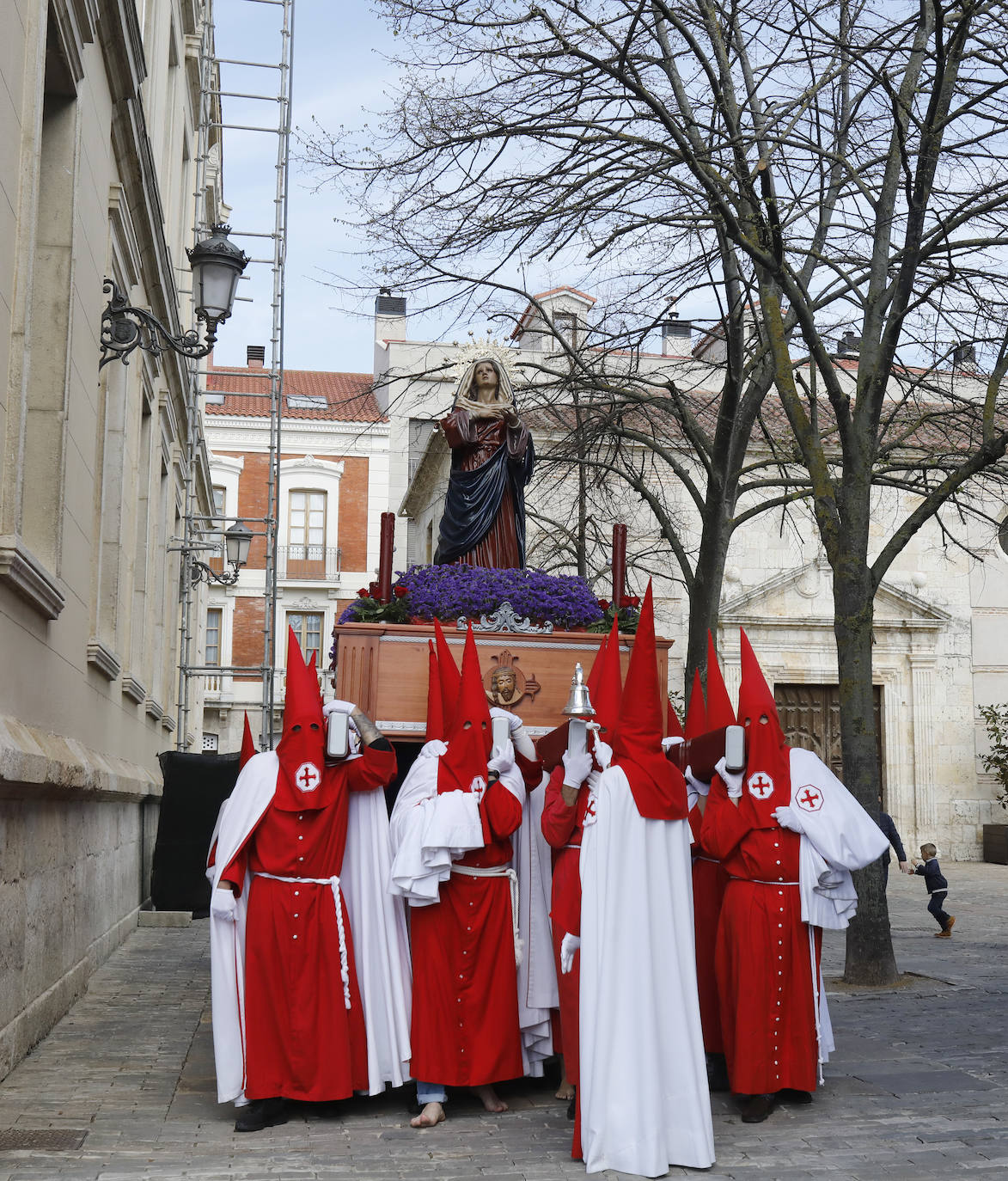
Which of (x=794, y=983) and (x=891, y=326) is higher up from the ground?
(x=891, y=326)

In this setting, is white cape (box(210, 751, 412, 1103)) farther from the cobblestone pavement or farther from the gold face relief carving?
the gold face relief carving

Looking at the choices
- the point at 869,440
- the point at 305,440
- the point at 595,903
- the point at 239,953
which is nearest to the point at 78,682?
the point at 239,953

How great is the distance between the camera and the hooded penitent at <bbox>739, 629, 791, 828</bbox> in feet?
22.0

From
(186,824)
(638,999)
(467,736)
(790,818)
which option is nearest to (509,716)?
(467,736)

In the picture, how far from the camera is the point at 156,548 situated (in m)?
17.4

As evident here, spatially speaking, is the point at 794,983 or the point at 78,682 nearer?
the point at 794,983

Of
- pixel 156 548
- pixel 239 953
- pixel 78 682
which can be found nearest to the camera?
pixel 239 953

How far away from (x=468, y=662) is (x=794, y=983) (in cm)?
232

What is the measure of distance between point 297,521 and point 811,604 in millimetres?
19117

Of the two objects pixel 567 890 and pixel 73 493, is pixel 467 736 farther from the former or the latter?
pixel 73 493

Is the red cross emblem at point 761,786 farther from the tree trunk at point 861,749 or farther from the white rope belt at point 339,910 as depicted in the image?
the tree trunk at point 861,749

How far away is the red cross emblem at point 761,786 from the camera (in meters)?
6.73

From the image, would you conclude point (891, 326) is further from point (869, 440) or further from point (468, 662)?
point (468, 662)

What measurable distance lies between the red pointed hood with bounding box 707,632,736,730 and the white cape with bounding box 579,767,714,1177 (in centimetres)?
104
